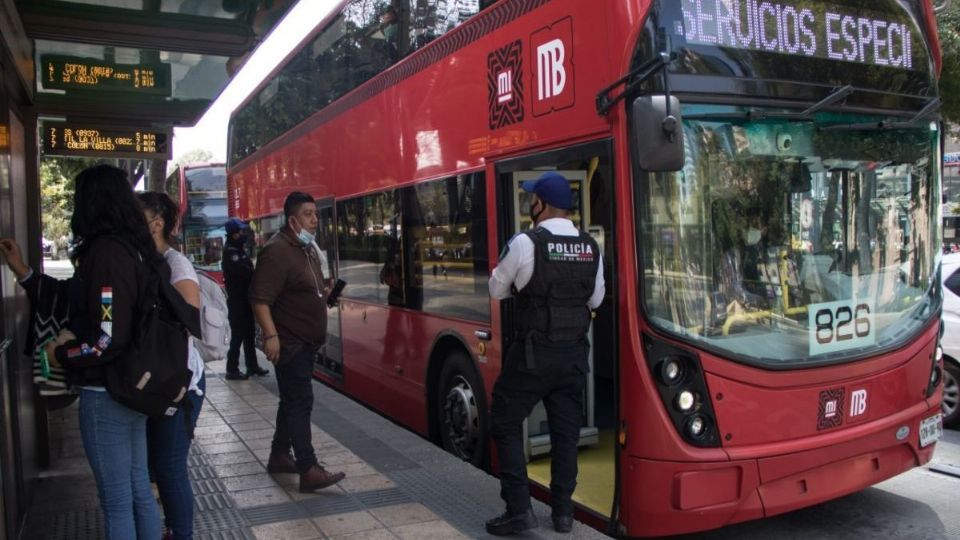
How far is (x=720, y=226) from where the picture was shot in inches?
159

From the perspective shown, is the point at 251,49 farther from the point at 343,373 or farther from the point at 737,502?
the point at 737,502

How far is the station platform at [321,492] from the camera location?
13.3 feet

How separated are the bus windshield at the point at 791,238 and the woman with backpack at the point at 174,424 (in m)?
2.15

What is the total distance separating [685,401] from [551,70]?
2038mm

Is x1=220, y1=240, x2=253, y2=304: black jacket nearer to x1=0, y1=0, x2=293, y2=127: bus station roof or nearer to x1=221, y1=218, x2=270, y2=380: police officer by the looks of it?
x1=221, y1=218, x2=270, y2=380: police officer

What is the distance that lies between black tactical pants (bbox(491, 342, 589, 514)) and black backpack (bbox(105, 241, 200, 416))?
1.61 meters

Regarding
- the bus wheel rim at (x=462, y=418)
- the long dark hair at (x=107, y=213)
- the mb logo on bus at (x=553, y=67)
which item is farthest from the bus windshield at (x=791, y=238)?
the long dark hair at (x=107, y=213)

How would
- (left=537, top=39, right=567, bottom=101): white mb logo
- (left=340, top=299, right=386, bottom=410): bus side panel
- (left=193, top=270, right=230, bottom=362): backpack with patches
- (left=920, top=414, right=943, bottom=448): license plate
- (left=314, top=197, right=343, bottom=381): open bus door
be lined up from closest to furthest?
(left=193, top=270, right=230, bottom=362): backpack with patches → (left=537, top=39, right=567, bottom=101): white mb logo → (left=920, top=414, right=943, bottom=448): license plate → (left=340, top=299, right=386, bottom=410): bus side panel → (left=314, top=197, right=343, bottom=381): open bus door

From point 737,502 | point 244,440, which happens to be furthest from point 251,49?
point 737,502

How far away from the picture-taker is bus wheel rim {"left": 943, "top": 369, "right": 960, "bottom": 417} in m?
6.89

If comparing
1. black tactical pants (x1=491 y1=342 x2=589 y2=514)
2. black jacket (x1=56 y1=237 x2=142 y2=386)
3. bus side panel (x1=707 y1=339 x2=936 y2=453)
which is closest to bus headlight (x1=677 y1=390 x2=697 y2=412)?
bus side panel (x1=707 y1=339 x2=936 y2=453)

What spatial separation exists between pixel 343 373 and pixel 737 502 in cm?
548

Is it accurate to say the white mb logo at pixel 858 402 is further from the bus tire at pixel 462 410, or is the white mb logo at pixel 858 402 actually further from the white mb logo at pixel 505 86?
the white mb logo at pixel 505 86

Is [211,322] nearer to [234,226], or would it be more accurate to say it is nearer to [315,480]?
[315,480]
